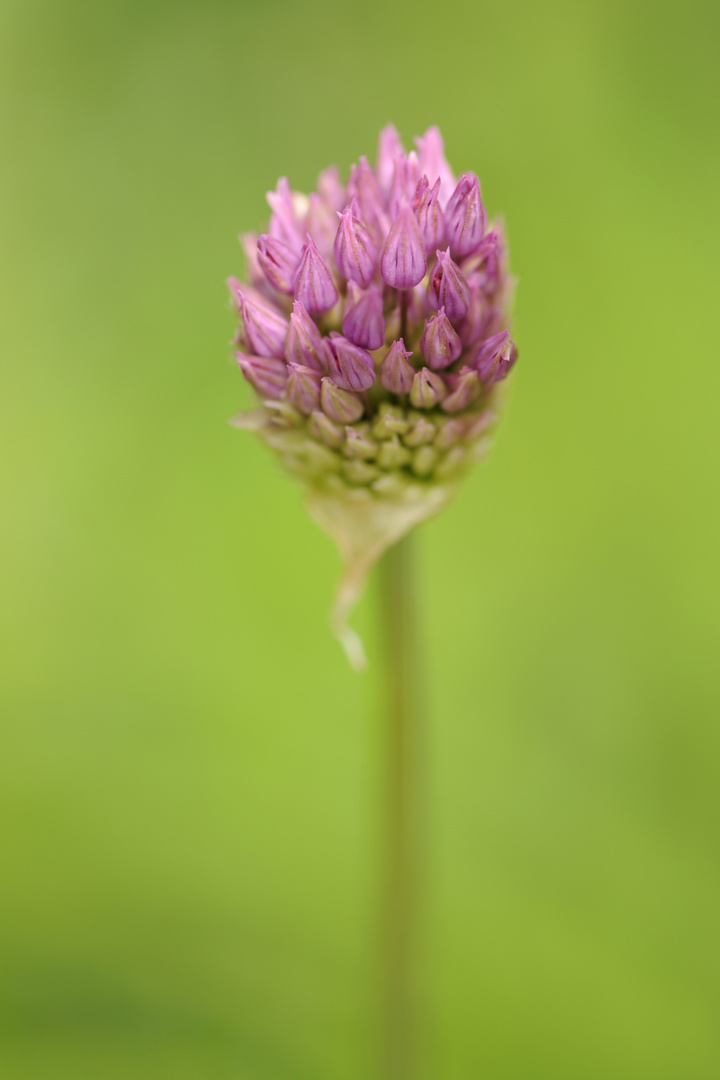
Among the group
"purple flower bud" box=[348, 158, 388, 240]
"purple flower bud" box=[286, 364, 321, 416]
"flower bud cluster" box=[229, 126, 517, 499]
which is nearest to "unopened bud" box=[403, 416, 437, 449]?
"flower bud cluster" box=[229, 126, 517, 499]

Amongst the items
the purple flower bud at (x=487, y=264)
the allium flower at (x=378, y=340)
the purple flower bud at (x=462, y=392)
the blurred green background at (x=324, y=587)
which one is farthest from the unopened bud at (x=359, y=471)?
the blurred green background at (x=324, y=587)

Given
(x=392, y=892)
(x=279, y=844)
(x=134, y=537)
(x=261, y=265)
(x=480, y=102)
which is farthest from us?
(x=480, y=102)

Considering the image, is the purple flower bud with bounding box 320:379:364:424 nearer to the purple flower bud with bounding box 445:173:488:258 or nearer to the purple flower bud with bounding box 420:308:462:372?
the purple flower bud with bounding box 420:308:462:372

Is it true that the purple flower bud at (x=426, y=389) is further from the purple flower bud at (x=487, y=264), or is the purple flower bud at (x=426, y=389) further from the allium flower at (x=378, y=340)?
the purple flower bud at (x=487, y=264)

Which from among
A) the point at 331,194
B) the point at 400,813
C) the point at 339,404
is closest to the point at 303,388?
the point at 339,404

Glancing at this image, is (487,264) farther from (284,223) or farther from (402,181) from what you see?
(284,223)

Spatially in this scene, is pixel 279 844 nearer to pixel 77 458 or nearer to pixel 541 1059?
pixel 541 1059

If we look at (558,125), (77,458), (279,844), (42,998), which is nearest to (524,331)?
(558,125)
